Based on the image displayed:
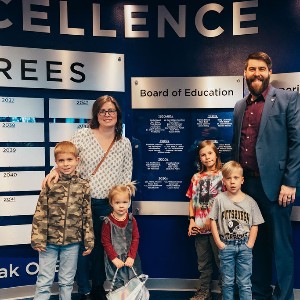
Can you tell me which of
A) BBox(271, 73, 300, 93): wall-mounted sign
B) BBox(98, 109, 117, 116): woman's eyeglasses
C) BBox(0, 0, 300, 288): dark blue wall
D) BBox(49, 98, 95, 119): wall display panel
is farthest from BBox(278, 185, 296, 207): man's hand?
BBox(49, 98, 95, 119): wall display panel

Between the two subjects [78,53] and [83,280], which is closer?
[83,280]

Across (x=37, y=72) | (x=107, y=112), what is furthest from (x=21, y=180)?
(x=107, y=112)

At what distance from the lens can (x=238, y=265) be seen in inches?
122

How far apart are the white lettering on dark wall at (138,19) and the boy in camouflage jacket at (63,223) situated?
1258mm

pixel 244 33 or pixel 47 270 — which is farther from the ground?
pixel 244 33

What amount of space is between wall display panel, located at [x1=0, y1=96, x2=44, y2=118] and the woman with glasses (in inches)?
23.1

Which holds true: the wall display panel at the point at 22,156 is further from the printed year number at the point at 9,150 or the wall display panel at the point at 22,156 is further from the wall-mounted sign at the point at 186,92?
the wall-mounted sign at the point at 186,92

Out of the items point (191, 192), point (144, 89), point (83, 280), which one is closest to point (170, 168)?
point (191, 192)

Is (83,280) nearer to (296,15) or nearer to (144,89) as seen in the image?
(144,89)

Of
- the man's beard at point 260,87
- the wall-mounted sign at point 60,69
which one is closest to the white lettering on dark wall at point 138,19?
the wall-mounted sign at point 60,69

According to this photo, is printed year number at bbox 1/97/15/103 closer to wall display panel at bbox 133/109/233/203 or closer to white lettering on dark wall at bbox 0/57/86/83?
white lettering on dark wall at bbox 0/57/86/83

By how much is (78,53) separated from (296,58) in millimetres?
1981

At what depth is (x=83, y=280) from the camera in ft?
11.0

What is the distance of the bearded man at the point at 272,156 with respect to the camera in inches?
119
